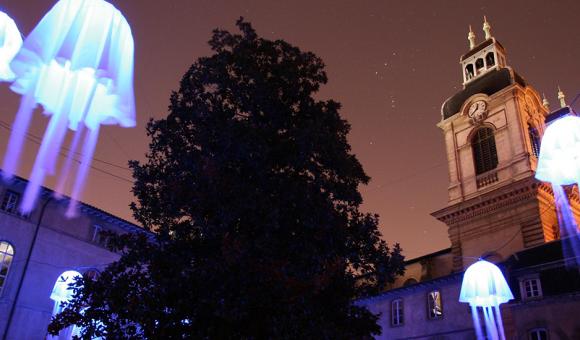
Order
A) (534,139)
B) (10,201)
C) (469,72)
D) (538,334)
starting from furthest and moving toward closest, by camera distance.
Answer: (469,72), (534,139), (10,201), (538,334)

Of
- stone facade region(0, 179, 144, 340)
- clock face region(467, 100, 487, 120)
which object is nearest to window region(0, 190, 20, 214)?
stone facade region(0, 179, 144, 340)

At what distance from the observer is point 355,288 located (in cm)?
1379

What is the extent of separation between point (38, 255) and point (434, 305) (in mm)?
27713

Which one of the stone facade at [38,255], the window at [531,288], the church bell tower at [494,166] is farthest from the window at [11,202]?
the church bell tower at [494,166]

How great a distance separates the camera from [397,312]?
123ft

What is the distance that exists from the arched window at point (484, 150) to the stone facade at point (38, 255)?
3157cm

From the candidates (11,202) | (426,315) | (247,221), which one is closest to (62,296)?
(11,202)

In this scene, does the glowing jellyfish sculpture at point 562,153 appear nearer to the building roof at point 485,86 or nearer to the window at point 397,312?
the window at point 397,312

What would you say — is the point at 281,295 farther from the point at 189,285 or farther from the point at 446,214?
the point at 446,214

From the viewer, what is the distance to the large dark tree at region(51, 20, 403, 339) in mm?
11359

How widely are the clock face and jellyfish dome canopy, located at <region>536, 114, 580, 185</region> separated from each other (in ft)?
113

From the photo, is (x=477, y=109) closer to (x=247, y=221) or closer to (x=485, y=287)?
(x=485, y=287)

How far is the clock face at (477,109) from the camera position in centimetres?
4503

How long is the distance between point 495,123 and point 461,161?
15.4ft
